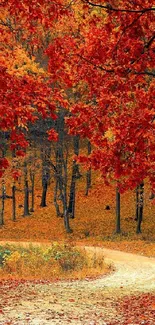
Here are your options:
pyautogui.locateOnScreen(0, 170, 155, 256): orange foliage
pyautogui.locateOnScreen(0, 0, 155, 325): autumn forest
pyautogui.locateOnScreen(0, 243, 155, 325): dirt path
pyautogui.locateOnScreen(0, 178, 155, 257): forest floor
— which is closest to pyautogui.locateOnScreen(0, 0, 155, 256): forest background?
pyautogui.locateOnScreen(0, 0, 155, 325): autumn forest

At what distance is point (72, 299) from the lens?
13.5 meters

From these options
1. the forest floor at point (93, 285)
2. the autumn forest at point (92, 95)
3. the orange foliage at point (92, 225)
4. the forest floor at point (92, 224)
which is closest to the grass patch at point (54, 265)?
the forest floor at point (93, 285)

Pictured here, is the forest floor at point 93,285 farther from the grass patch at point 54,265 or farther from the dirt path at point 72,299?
the grass patch at point 54,265

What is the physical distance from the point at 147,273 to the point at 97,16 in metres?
13.1

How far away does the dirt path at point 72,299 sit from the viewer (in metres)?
10.7

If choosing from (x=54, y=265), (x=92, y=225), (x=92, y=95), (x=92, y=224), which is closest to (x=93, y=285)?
(x=54, y=265)

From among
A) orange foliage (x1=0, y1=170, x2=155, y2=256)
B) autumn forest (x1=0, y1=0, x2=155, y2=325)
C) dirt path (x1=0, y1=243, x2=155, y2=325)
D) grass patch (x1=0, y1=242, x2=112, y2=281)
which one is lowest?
orange foliage (x1=0, y1=170, x2=155, y2=256)

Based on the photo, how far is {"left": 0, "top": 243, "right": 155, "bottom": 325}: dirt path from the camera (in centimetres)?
1066

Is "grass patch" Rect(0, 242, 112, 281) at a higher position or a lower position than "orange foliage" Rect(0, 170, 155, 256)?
higher

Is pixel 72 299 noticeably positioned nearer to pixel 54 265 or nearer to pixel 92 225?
pixel 54 265

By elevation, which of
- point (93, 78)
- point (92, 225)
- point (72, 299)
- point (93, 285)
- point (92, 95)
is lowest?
point (92, 225)

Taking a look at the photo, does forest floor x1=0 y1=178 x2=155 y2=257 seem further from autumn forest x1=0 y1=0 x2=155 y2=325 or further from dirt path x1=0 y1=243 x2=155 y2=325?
autumn forest x1=0 y1=0 x2=155 y2=325

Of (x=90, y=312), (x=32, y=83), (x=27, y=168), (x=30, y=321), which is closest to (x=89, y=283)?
(x=90, y=312)

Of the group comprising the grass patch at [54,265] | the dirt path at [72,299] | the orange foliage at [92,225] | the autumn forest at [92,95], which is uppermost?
the autumn forest at [92,95]
